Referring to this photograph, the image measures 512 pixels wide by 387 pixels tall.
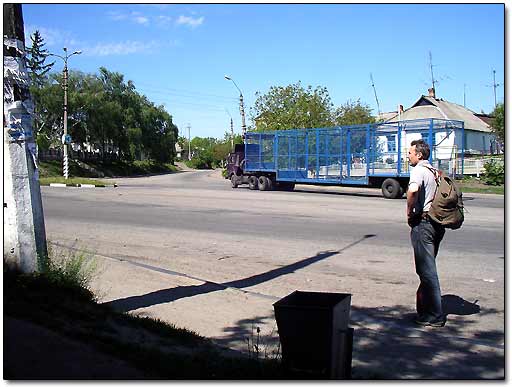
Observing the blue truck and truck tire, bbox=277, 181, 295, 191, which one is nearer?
the blue truck

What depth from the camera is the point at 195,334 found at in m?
A: 5.52

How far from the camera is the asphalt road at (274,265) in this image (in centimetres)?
599

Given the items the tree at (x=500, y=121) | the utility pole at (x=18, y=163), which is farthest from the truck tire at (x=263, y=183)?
the tree at (x=500, y=121)

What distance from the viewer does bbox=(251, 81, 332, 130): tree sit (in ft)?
130

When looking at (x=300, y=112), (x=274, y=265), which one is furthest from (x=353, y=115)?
(x=274, y=265)

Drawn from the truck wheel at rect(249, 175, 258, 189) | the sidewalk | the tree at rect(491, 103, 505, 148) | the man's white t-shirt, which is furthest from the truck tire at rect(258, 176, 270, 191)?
the tree at rect(491, 103, 505, 148)

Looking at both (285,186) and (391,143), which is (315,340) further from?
(285,186)

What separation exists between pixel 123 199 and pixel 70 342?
60.4ft

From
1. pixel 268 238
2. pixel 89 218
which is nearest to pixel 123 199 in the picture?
pixel 89 218

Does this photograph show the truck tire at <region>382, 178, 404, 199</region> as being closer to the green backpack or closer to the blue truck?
the blue truck

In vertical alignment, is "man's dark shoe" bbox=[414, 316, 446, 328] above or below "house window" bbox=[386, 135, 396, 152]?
below

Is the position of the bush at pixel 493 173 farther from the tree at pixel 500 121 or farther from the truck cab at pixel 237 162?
the truck cab at pixel 237 162

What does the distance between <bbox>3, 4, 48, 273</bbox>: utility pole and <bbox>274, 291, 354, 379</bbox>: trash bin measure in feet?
9.51

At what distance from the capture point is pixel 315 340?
13.3 ft
